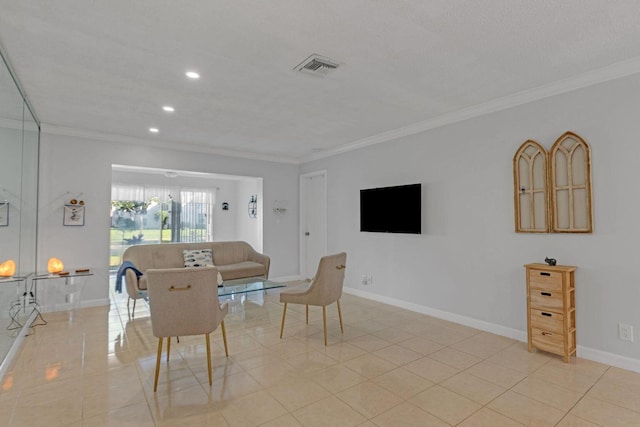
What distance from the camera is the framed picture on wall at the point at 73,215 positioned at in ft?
15.1

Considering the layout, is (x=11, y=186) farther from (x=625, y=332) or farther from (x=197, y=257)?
(x=625, y=332)

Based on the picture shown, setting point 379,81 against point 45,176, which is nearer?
point 379,81

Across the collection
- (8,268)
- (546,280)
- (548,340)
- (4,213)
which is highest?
(4,213)

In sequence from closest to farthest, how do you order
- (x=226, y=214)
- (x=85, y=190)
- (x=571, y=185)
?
1. (x=571, y=185)
2. (x=85, y=190)
3. (x=226, y=214)

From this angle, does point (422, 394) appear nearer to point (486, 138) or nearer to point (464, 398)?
point (464, 398)

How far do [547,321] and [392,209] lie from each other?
2.27m

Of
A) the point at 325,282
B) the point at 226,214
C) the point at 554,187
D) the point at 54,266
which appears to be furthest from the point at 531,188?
the point at 226,214

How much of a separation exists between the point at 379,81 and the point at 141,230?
6752 millimetres

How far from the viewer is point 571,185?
120 inches

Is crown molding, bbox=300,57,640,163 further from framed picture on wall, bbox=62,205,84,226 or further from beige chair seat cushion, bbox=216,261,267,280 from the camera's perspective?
framed picture on wall, bbox=62,205,84,226

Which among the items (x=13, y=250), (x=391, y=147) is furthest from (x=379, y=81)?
(x=13, y=250)

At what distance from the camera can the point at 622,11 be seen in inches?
81.4

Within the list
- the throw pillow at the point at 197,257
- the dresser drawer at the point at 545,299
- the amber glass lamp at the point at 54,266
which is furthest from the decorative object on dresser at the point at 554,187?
the amber glass lamp at the point at 54,266

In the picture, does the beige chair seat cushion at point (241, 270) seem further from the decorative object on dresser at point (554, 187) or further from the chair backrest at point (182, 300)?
the decorative object on dresser at point (554, 187)
